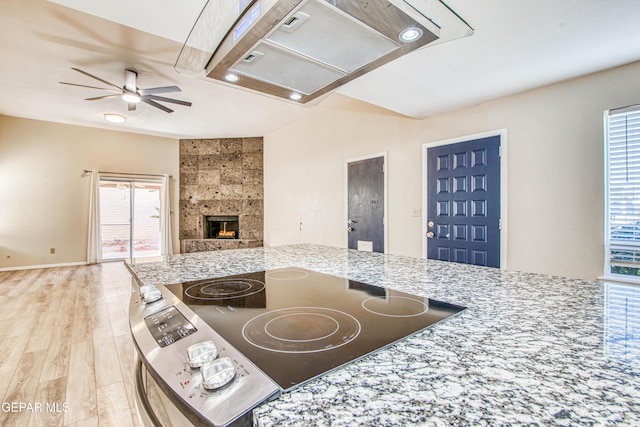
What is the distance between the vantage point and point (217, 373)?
46cm

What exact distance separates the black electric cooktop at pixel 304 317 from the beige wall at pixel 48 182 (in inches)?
252

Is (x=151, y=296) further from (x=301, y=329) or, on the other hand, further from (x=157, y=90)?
(x=157, y=90)

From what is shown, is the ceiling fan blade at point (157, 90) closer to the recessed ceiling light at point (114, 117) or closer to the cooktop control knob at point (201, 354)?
the recessed ceiling light at point (114, 117)

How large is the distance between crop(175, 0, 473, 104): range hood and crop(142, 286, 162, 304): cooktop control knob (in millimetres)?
816

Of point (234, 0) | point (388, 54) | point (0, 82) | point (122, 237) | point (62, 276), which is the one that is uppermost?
point (0, 82)

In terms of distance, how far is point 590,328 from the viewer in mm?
679

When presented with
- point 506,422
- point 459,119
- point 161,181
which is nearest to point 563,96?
point 459,119

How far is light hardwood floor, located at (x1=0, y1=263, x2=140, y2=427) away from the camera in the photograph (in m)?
1.62

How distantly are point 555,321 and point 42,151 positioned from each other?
7683mm

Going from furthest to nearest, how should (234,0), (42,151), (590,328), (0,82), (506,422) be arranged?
(42,151) < (0,82) < (234,0) < (590,328) < (506,422)

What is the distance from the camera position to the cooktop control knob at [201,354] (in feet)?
1.67

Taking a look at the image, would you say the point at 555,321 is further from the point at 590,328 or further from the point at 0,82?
the point at 0,82

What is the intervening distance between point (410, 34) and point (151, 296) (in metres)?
1.14

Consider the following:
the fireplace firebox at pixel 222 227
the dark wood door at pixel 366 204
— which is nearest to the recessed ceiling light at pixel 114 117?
the fireplace firebox at pixel 222 227
